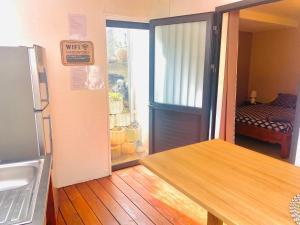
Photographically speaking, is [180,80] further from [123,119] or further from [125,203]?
[125,203]

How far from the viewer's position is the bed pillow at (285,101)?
5164mm

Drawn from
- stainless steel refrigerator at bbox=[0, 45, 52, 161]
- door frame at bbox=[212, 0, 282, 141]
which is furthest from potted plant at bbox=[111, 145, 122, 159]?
stainless steel refrigerator at bbox=[0, 45, 52, 161]

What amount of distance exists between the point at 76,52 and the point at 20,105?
1.04m

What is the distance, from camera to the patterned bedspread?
389 cm

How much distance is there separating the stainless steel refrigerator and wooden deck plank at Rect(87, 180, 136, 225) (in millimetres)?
995

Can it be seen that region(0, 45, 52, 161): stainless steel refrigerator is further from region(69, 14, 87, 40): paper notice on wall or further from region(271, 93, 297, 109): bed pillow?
region(271, 93, 297, 109): bed pillow

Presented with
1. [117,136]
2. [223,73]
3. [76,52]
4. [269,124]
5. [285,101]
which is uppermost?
[76,52]

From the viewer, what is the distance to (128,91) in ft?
13.0

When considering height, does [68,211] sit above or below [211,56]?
below

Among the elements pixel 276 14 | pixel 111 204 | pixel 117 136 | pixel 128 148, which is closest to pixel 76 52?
pixel 117 136

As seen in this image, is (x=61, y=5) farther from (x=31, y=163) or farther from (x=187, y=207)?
(x=187, y=207)

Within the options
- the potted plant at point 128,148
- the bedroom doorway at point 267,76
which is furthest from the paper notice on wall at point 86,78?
the bedroom doorway at point 267,76

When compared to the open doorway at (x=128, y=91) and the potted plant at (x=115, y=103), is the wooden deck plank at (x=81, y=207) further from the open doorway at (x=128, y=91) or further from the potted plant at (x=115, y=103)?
the potted plant at (x=115, y=103)

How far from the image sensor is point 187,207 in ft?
7.91
